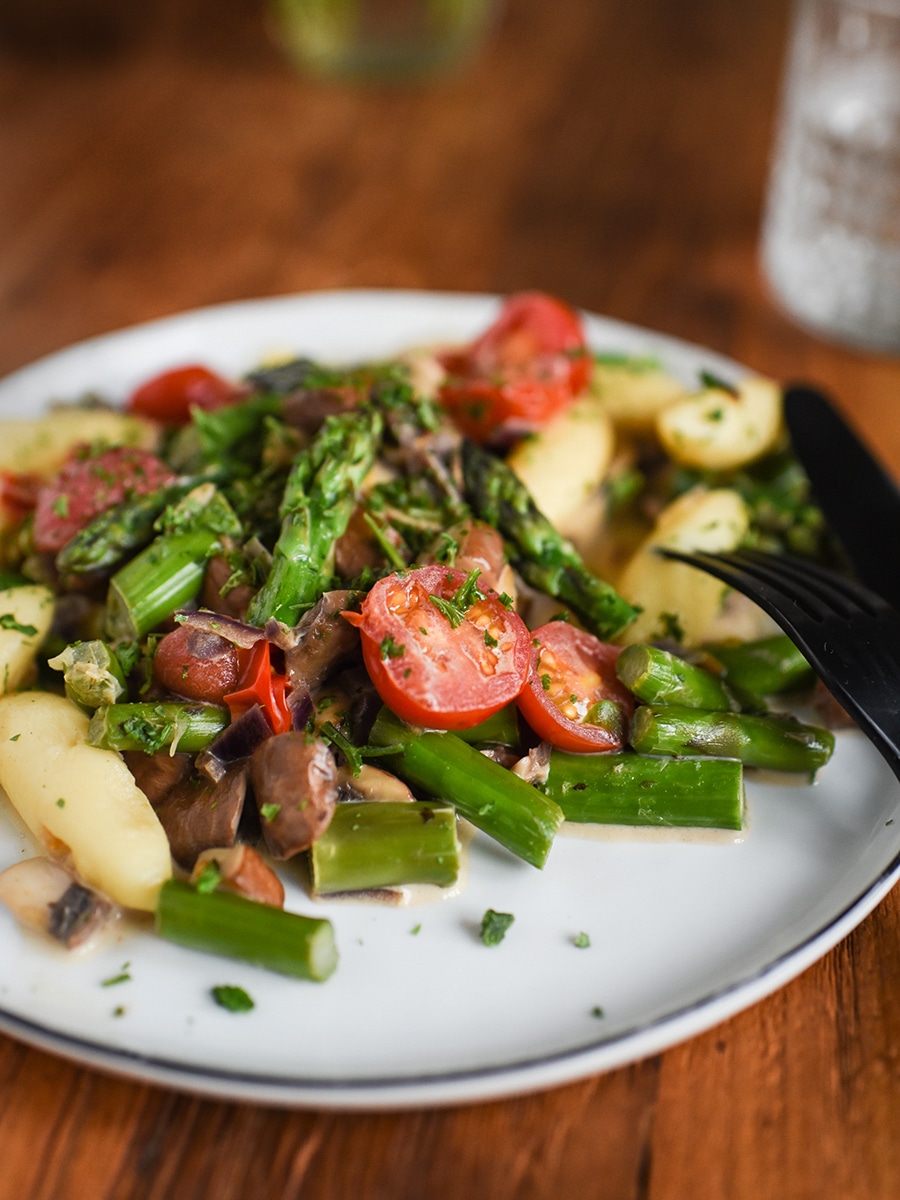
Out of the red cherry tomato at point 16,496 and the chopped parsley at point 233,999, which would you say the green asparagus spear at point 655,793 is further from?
the red cherry tomato at point 16,496

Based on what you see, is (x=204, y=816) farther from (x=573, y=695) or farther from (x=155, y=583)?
(x=573, y=695)

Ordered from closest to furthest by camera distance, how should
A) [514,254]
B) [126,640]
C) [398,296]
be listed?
[126,640], [398,296], [514,254]

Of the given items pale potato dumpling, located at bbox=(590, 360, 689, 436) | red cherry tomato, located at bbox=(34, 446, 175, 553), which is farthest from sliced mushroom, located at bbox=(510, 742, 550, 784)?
pale potato dumpling, located at bbox=(590, 360, 689, 436)

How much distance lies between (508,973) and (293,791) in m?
0.53

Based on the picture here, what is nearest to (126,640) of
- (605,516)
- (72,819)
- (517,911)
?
(72,819)

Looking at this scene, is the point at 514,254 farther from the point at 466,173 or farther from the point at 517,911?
the point at 517,911

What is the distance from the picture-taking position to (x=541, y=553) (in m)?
2.87

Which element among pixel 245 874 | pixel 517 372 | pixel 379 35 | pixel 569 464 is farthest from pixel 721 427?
pixel 379 35

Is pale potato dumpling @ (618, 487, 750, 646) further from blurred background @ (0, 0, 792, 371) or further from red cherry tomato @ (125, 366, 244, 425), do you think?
blurred background @ (0, 0, 792, 371)

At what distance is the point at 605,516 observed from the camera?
134 inches

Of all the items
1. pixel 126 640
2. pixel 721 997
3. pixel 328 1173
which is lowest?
pixel 328 1173

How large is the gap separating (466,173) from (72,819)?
447cm

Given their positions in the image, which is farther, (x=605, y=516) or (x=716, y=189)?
(x=716, y=189)

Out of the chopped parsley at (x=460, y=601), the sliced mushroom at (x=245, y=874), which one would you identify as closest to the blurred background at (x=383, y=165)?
the chopped parsley at (x=460, y=601)
